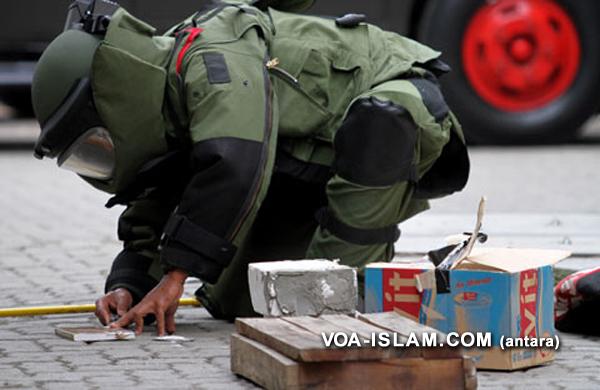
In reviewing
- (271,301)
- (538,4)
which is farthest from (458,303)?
(538,4)

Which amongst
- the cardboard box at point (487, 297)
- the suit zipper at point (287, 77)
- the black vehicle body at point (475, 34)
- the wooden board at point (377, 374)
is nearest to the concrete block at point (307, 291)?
the cardboard box at point (487, 297)

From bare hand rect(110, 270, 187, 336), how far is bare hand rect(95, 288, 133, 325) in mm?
162

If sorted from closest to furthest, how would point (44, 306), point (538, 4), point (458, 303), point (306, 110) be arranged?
point (458, 303), point (306, 110), point (44, 306), point (538, 4)

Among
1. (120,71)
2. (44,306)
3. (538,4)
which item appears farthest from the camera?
(538,4)

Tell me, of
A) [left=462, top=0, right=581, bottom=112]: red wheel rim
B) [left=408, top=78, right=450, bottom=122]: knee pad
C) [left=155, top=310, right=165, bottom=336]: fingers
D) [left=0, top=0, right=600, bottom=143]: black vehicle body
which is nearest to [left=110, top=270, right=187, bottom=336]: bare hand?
[left=155, top=310, right=165, bottom=336]: fingers

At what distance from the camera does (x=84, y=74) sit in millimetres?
4121

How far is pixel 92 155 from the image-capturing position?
4.24 metres

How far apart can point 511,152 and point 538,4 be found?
0.93 meters

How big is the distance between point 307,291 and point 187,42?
0.82 meters

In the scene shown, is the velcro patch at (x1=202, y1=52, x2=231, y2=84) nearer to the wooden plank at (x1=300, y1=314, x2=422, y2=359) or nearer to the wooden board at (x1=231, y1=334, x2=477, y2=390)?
the wooden plank at (x1=300, y1=314, x2=422, y2=359)

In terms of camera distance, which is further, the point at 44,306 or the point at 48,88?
the point at 44,306

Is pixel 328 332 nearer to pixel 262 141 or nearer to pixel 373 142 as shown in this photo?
pixel 262 141

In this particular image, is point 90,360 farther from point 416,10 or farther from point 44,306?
point 416,10

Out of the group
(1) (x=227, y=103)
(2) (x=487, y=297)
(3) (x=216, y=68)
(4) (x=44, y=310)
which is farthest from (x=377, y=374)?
(4) (x=44, y=310)
